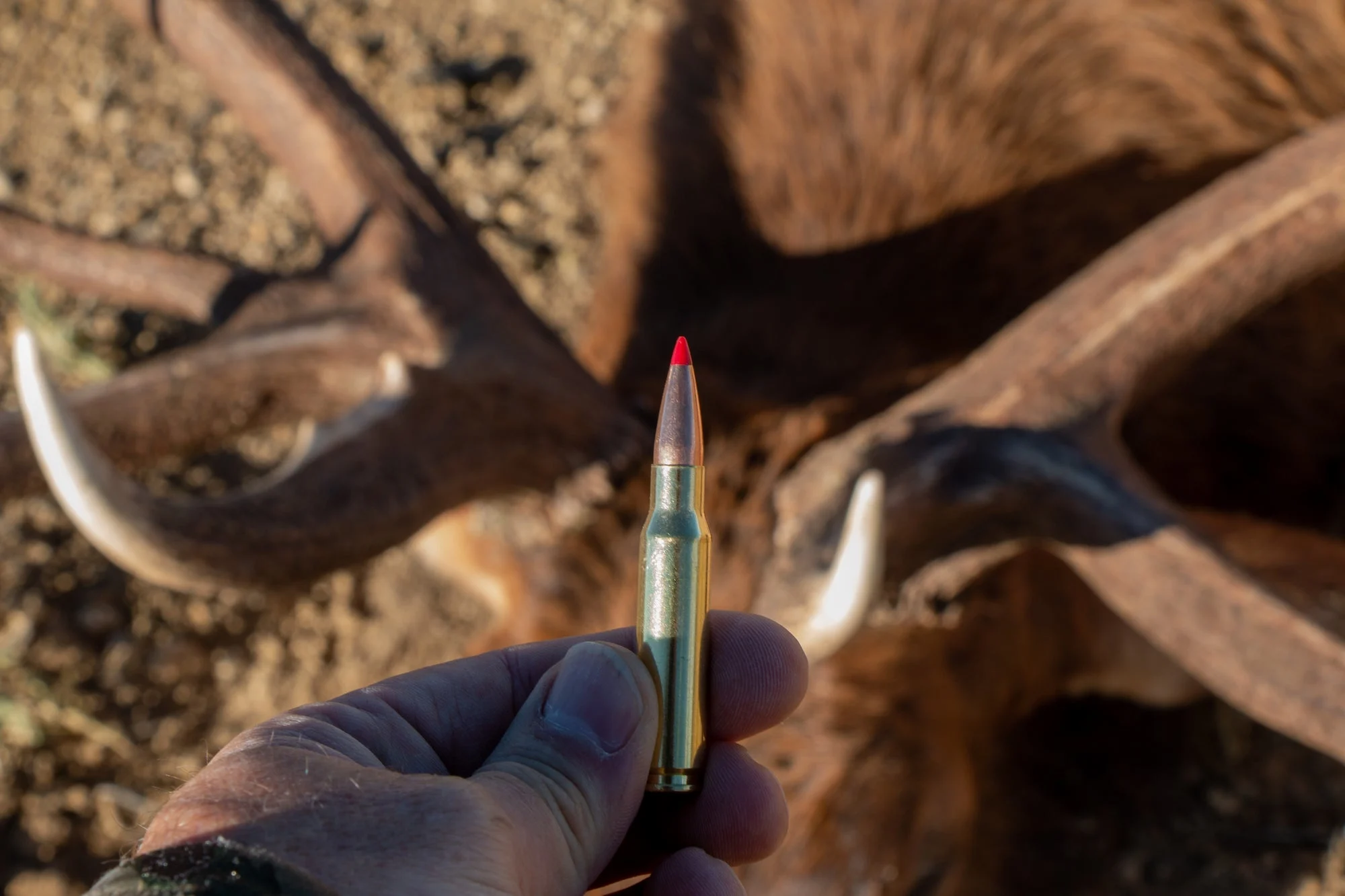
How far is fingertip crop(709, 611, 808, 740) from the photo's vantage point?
3.66 feet

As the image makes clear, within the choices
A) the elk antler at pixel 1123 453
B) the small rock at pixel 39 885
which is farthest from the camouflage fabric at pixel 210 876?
the small rock at pixel 39 885

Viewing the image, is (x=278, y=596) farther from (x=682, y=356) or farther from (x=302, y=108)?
(x=682, y=356)

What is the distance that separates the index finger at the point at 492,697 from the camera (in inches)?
39.5

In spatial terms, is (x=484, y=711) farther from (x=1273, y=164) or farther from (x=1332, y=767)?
(x=1332, y=767)

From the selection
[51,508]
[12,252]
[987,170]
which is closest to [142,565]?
[12,252]

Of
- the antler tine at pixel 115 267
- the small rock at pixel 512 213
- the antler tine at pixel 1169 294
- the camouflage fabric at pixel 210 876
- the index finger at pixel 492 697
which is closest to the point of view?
the camouflage fabric at pixel 210 876

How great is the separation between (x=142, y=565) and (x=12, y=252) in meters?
0.75

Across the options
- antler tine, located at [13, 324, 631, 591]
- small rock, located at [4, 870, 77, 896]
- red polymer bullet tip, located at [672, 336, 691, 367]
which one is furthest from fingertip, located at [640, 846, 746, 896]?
small rock, located at [4, 870, 77, 896]

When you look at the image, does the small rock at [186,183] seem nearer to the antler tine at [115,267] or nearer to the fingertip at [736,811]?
the antler tine at [115,267]

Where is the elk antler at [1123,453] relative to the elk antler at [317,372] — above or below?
below

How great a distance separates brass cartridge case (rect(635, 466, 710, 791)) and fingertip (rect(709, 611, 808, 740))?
3.7 inches

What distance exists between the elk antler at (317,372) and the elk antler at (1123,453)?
42 cm

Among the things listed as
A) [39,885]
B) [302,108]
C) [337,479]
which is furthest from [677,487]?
[39,885]

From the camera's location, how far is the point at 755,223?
6.84 feet
